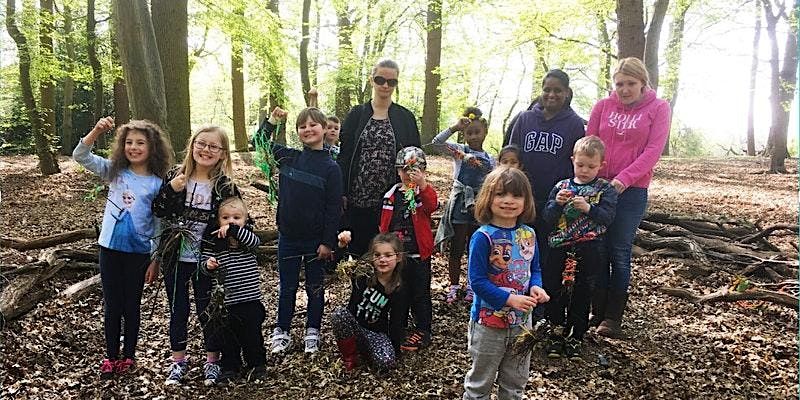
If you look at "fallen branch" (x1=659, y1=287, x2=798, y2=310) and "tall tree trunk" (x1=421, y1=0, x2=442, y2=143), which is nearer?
"fallen branch" (x1=659, y1=287, x2=798, y2=310)

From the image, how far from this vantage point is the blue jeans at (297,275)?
381cm

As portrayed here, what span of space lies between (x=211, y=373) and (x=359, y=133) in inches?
76.2

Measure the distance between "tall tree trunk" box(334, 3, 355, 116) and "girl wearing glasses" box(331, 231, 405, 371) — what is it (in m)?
13.4

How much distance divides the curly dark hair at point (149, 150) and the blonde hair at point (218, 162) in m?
0.25

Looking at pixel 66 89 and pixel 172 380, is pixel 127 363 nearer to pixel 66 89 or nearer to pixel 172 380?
pixel 172 380

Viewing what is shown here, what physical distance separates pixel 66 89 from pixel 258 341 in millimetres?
14880

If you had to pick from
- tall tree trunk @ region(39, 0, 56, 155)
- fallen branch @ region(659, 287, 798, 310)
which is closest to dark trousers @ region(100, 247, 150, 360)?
fallen branch @ region(659, 287, 798, 310)

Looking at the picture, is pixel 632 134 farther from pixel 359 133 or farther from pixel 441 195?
pixel 441 195

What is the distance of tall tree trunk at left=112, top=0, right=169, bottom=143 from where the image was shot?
6301 millimetres

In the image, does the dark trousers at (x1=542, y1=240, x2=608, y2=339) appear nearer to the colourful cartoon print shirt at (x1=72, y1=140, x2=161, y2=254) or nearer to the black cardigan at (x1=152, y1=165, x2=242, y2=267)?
the black cardigan at (x1=152, y1=165, x2=242, y2=267)

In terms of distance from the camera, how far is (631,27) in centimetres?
658

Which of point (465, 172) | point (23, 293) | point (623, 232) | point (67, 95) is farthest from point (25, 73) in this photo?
point (623, 232)

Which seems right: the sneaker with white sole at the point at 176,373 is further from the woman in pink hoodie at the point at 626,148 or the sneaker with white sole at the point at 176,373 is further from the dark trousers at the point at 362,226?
the woman in pink hoodie at the point at 626,148

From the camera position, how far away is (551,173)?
13.0 feet
